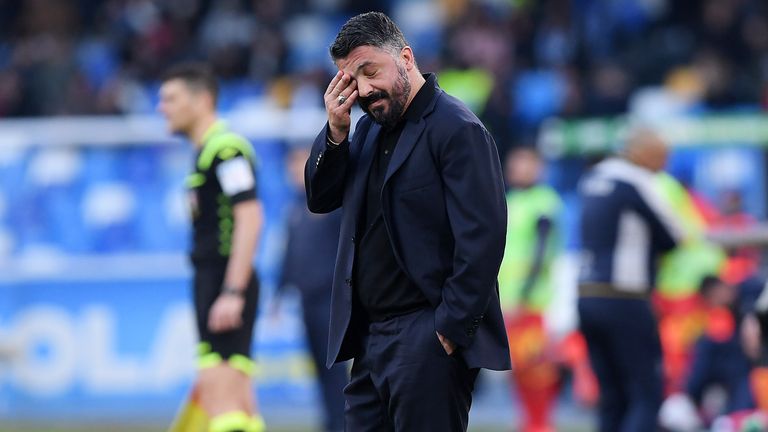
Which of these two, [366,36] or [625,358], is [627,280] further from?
[366,36]

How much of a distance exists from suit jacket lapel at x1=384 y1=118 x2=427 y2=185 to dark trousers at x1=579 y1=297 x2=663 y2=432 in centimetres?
386

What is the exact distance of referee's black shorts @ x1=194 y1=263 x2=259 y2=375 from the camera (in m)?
7.46

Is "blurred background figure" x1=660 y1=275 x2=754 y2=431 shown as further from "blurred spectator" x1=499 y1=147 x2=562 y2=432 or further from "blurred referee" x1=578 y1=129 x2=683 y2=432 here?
"blurred referee" x1=578 y1=129 x2=683 y2=432

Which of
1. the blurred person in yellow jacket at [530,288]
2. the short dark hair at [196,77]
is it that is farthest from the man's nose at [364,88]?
the blurred person in yellow jacket at [530,288]

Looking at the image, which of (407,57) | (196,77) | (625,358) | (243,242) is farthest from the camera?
(625,358)

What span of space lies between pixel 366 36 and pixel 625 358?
4162 millimetres

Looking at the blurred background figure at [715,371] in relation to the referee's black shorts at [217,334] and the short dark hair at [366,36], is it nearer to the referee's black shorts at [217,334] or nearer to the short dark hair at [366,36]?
the referee's black shorts at [217,334]

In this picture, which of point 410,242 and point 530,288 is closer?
point 410,242

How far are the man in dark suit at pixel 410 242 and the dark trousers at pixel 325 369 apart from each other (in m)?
5.03

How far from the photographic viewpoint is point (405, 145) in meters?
5.04

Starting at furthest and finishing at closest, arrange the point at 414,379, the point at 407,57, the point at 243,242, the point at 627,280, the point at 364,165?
1. the point at 627,280
2. the point at 243,242
3. the point at 364,165
4. the point at 407,57
5. the point at 414,379

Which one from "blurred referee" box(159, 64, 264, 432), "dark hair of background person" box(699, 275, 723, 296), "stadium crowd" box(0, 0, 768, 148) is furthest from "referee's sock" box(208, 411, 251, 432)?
"stadium crowd" box(0, 0, 768, 148)

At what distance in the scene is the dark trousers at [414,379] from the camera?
16.2ft

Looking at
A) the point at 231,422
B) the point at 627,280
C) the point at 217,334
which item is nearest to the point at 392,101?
the point at 217,334
